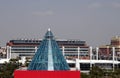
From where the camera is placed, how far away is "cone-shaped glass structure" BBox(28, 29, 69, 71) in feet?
148

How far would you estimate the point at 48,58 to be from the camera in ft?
149

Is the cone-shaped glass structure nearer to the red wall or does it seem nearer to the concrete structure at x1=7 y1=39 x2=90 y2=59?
the red wall

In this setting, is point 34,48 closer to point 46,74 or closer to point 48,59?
point 48,59

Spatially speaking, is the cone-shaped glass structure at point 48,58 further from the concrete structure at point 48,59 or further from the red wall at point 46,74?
the red wall at point 46,74

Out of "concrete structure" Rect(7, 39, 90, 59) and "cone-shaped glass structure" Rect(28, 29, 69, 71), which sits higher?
"concrete structure" Rect(7, 39, 90, 59)

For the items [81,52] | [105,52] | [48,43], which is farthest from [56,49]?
[105,52]

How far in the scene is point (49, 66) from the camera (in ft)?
147

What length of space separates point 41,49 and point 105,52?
120 meters

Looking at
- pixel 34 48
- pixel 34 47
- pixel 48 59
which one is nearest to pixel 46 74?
pixel 48 59

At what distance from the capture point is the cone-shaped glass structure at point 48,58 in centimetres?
4502

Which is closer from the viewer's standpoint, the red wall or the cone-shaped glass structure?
the red wall

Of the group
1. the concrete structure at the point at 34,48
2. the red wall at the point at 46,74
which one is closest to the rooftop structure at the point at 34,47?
the concrete structure at the point at 34,48

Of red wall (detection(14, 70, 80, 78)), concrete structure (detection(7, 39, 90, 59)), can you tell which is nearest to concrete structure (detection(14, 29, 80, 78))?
red wall (detection(14, 70, 80, 78))

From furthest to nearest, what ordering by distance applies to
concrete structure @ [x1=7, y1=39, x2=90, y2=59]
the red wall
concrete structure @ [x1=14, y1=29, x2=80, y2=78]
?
concrete structure @ [x1=7, y1=39, x2=90, y2=59]
concrete structure @ [x1=14, y1=29, x2=80, y2=78]
the red wall
